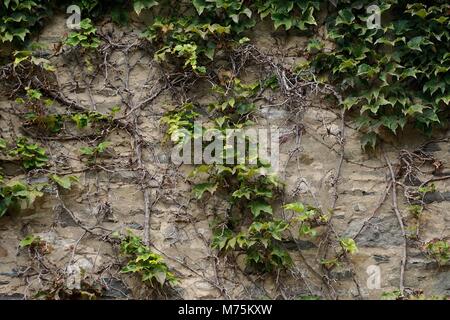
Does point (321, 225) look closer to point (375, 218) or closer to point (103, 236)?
point (375, 218)

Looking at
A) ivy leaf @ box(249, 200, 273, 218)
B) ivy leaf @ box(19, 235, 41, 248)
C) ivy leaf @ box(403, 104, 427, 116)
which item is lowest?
ivy leaf @ box(19, 235, 41, 248)

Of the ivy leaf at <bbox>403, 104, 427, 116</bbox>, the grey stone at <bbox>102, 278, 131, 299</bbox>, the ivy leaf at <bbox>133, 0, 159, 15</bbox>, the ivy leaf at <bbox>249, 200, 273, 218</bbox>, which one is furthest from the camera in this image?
the ivy leaf at <bbox>133, 0, 159, 15</bbox>

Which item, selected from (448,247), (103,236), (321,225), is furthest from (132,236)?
(448,247)

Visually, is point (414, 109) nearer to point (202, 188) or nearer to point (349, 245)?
point (349, 245)

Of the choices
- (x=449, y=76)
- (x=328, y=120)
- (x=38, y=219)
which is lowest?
(x=38, y=219)

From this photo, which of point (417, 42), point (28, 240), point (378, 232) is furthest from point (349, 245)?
point (28, 240)

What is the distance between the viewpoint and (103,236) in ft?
11.8

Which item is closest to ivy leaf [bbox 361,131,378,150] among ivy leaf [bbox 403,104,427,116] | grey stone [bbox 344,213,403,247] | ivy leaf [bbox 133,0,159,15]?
ivy leaf [bbox 403,104,427,116]

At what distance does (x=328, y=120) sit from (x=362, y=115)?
249 millimetres

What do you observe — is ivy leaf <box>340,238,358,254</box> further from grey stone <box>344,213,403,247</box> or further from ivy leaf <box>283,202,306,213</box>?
ivy leaf <box>283,202,306,213</box>

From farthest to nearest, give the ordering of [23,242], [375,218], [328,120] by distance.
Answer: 1. [328,120]
2. [375,218]
3. [23,242]

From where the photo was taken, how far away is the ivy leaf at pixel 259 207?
359 centimetres

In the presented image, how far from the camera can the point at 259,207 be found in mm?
3611

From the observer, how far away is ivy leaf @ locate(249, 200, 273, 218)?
3593 millimetres
